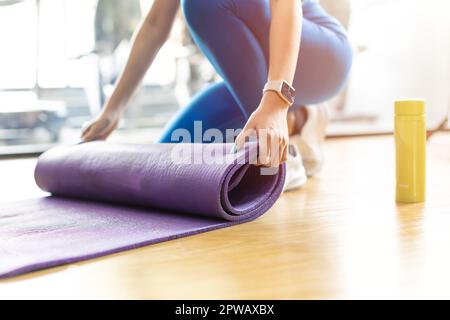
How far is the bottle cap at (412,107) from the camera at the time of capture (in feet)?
4.33

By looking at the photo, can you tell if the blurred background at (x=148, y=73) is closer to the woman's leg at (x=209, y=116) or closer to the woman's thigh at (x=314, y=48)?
the woman's leg at (x=209, y=116)

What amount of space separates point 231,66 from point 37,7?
250 centimetres

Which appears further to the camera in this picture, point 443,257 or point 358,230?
point 358,230

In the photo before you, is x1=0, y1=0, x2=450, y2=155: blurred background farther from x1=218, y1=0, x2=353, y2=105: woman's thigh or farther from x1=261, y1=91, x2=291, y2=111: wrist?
x1=261, y1=91, x2=291, y2=111: wrist

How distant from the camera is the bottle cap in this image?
132 centimetres

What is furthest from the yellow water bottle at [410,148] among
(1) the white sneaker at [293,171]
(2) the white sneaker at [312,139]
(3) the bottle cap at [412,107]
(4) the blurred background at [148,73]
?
(4) the blurred background at [148,73]

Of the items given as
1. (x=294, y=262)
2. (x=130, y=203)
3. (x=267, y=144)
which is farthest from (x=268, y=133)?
(x=130, y=203)

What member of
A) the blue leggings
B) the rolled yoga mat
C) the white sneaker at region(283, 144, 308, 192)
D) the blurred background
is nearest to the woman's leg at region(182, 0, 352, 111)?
the blue leggings

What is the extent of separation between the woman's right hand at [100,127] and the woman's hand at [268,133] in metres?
0.62

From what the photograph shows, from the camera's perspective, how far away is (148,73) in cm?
398

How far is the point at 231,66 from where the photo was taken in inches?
58.3

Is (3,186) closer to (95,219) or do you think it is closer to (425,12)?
(95,219)

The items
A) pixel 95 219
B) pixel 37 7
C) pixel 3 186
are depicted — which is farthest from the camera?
pixel 37 7

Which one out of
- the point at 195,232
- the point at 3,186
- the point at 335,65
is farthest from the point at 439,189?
the point at 3,186
